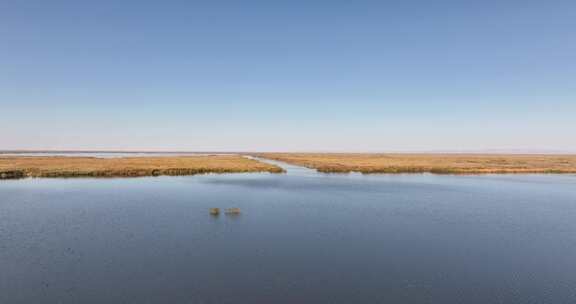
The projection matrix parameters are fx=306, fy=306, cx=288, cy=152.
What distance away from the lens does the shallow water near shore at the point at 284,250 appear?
13.7 meters

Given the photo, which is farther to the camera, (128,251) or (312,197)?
(312,197)

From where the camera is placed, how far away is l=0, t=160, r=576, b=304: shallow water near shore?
44.8 feet

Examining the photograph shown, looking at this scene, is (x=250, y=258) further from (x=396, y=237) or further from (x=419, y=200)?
(x=419, y=200)

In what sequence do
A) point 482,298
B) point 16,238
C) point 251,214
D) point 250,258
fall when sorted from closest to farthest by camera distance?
point 482,298
point 250,258
point 16,238
point 251,214

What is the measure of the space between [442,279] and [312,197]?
22042 mm

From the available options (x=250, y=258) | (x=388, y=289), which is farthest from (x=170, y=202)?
(x=388, y=289)

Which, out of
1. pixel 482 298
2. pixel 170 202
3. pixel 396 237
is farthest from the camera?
pixel 170 202

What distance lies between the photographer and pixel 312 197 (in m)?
36.5

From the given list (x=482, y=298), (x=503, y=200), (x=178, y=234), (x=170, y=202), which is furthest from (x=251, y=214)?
(x=503, y=200)

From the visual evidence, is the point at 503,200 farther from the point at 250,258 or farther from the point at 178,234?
the point at 178,234

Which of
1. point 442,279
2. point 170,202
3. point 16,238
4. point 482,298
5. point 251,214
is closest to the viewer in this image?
point 482,298

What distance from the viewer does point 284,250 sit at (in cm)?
1870

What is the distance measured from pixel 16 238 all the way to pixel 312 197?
26.5m

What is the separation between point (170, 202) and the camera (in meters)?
32.8
